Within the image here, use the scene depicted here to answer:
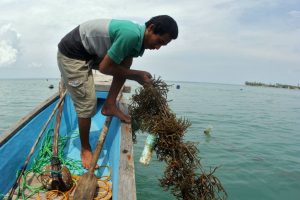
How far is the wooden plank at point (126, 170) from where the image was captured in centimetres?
235

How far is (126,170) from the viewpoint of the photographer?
8.91ft

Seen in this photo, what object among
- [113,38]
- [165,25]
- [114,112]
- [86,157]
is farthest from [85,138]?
[165,25]

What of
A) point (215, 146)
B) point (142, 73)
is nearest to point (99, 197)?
point (142, 73)

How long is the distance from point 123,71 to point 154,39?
583 mm

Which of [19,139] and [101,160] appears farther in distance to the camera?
[101,160]

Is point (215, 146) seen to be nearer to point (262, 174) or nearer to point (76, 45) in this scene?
point (262, 174)

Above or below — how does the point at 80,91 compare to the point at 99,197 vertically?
above

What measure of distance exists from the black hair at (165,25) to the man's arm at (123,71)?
601mm

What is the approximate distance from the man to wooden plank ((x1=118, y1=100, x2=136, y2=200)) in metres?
0.60

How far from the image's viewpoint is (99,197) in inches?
121

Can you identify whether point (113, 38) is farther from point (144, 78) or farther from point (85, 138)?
point (85, 138)

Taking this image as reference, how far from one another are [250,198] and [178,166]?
3.74m

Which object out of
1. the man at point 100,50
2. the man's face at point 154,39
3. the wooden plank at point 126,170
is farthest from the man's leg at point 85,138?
the man's face at point 154,39

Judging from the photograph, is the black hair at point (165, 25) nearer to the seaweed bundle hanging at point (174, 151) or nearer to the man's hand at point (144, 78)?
A: the man's hand at point (144, 78)
